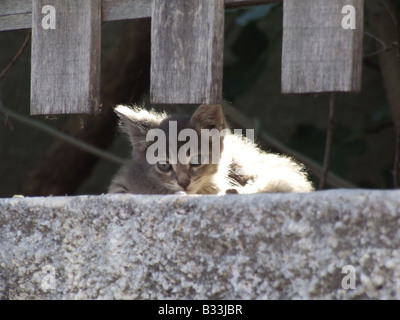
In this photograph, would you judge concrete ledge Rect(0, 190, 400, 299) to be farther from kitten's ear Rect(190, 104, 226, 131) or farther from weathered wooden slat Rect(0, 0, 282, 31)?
kitten's ear Rect(190, 104, 226, 131)

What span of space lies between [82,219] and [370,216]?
2.88 ft

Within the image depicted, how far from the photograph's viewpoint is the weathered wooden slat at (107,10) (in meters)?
2.16

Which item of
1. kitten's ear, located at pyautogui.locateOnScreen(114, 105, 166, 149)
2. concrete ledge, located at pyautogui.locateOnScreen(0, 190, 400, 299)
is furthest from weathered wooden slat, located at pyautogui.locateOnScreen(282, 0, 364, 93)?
kitten's ear, located at pyautogui.locateOnScreen(114, 105, 166, 149)

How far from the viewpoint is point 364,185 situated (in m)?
5.34

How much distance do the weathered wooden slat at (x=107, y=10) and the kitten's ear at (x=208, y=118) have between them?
0.78m

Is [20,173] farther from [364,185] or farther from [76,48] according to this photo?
[76,48]

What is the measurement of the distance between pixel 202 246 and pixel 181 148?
1336 mm

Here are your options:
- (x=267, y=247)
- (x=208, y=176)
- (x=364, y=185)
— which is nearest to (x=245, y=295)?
(x=267, y=247)

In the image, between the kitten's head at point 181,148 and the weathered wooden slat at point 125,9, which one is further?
the kitten's head at point 181,148

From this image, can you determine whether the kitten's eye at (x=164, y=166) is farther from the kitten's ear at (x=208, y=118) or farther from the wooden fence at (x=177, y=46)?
the wooden fence at (x=177, y=46)

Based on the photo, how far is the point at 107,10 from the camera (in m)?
2.26

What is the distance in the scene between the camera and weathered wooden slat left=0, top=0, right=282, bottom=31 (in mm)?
2162

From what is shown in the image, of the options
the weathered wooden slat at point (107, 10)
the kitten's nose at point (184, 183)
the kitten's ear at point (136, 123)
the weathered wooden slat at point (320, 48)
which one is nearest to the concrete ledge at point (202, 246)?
the weathered wooden slat at point (320, 48)

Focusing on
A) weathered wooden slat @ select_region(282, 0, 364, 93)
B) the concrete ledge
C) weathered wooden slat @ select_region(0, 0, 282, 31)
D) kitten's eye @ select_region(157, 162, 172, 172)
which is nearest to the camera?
the concrete ledge
